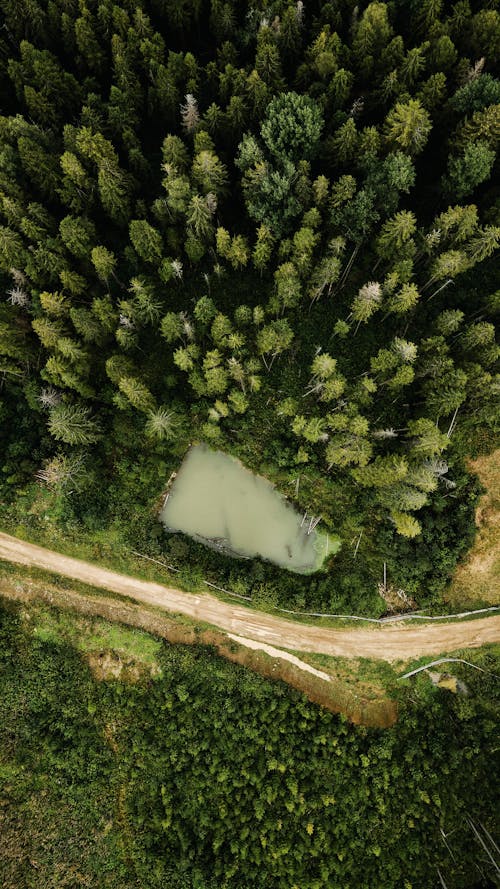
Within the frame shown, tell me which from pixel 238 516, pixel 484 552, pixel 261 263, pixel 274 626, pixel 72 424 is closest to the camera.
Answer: pixel 72 424

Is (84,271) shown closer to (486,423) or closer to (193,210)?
(193,210)

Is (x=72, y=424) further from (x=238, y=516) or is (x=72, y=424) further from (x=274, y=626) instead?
(x=274, y=626)

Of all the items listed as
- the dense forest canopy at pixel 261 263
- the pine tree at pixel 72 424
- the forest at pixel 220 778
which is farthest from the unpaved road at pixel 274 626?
the pine tree at pixel 72 424

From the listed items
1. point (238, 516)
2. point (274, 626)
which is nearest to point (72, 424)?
point (238, 516)

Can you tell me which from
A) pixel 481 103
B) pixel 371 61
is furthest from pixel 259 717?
pixel 371 61

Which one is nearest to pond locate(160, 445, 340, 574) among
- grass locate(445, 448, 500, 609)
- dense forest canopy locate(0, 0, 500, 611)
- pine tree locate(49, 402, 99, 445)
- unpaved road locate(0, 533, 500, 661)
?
dense forest canopy locate(0, 0, 500, 611)

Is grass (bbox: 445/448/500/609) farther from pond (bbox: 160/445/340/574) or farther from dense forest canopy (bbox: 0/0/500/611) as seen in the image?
pond (bbox: 160/445/340/574)
